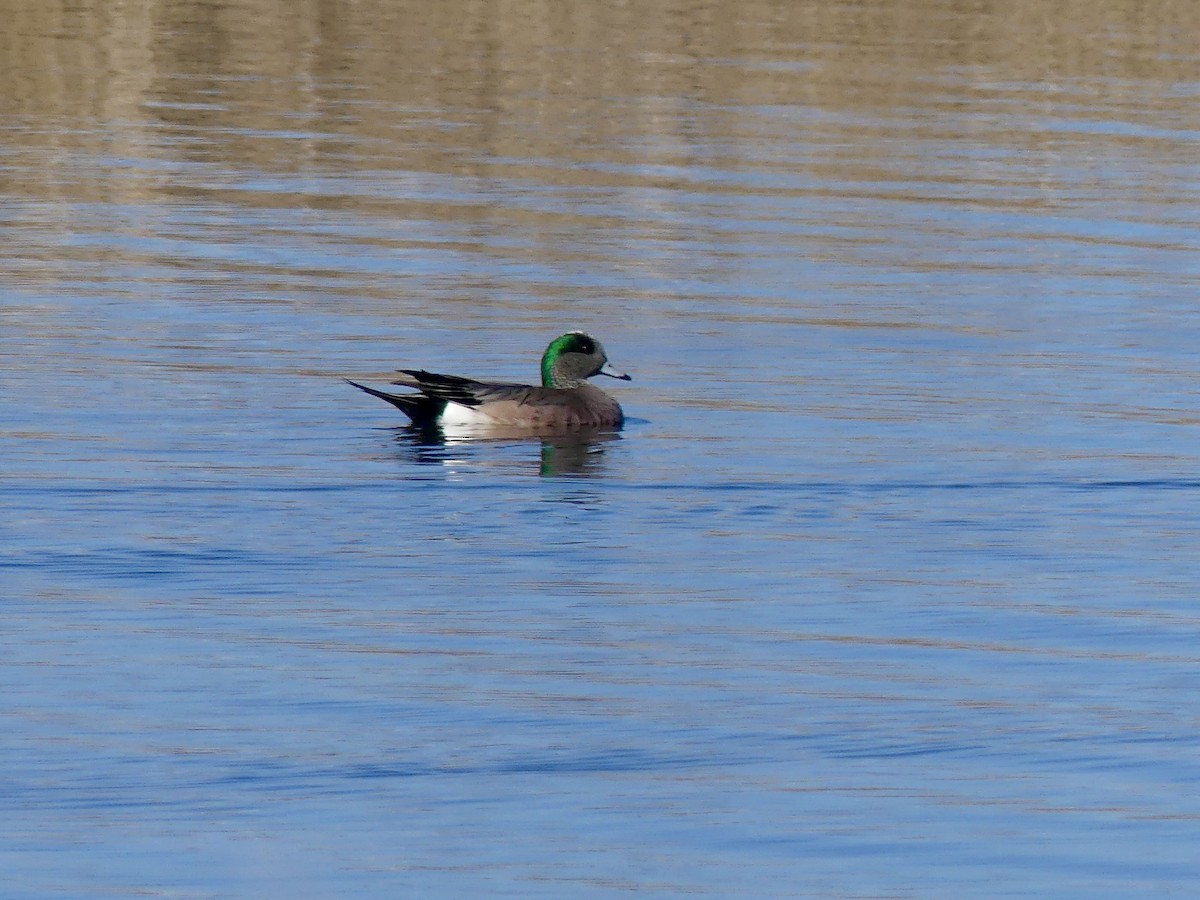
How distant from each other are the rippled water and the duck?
0.29 m

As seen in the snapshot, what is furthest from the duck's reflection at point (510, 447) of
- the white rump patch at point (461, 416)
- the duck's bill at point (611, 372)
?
the duck's bill at point (611, 372)

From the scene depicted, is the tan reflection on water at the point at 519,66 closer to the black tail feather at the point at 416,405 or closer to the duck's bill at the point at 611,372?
the duck's bill at the point at 611,372

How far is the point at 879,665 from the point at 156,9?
36.6 metres

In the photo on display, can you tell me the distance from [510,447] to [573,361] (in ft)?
3.16

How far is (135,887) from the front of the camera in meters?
6.75

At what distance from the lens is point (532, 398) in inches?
555

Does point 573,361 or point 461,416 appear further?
point 573,361

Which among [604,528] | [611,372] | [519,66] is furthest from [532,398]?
[519,66]

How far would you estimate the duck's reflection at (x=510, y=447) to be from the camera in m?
13.1

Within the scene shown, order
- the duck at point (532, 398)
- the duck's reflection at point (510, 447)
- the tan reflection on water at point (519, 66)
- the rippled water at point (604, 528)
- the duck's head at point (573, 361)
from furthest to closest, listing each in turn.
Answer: the tan reflection on water at point (519, 66) < the duck's head at point (573, 361) < the duck at point (532, 398) < the duck's reflection at point (510, 447) < the rippled water at point (604, 528)

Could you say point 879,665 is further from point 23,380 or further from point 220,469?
point 23,380

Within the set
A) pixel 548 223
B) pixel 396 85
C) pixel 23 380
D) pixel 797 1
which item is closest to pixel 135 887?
pixel 23 380

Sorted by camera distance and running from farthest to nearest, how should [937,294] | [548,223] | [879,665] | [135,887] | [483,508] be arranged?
[548,223] → [937,294] → [483,508] → [879,665] → [135,887]

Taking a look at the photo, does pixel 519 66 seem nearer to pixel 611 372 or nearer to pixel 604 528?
pixel 611 372
